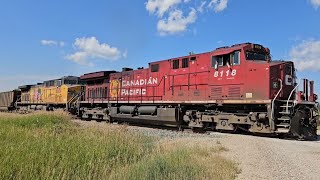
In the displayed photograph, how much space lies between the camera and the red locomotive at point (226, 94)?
12891 mm

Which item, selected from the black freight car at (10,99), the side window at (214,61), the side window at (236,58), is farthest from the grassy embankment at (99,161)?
the black freight car at (10,99)

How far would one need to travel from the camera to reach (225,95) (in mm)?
14422

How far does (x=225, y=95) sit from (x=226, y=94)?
0.23 feet

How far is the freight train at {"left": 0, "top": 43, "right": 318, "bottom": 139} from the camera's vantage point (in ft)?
42.3

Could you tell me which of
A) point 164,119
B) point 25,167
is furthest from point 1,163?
point 164,119

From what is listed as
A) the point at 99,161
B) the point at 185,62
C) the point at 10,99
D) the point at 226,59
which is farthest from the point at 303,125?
the point at 10,99

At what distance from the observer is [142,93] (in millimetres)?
19453

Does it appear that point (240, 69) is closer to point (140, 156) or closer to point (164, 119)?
point (164, 119)

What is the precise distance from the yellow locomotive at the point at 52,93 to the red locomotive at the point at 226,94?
9095mm

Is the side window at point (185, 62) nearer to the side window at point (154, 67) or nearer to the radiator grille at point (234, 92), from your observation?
the side window at point (154, 67)

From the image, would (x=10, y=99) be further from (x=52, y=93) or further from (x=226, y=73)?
(x=226, y=73)

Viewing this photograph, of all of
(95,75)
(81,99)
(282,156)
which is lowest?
(282,156)

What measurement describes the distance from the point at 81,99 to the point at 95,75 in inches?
121

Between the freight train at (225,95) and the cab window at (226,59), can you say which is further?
the cab window at (226,59)
